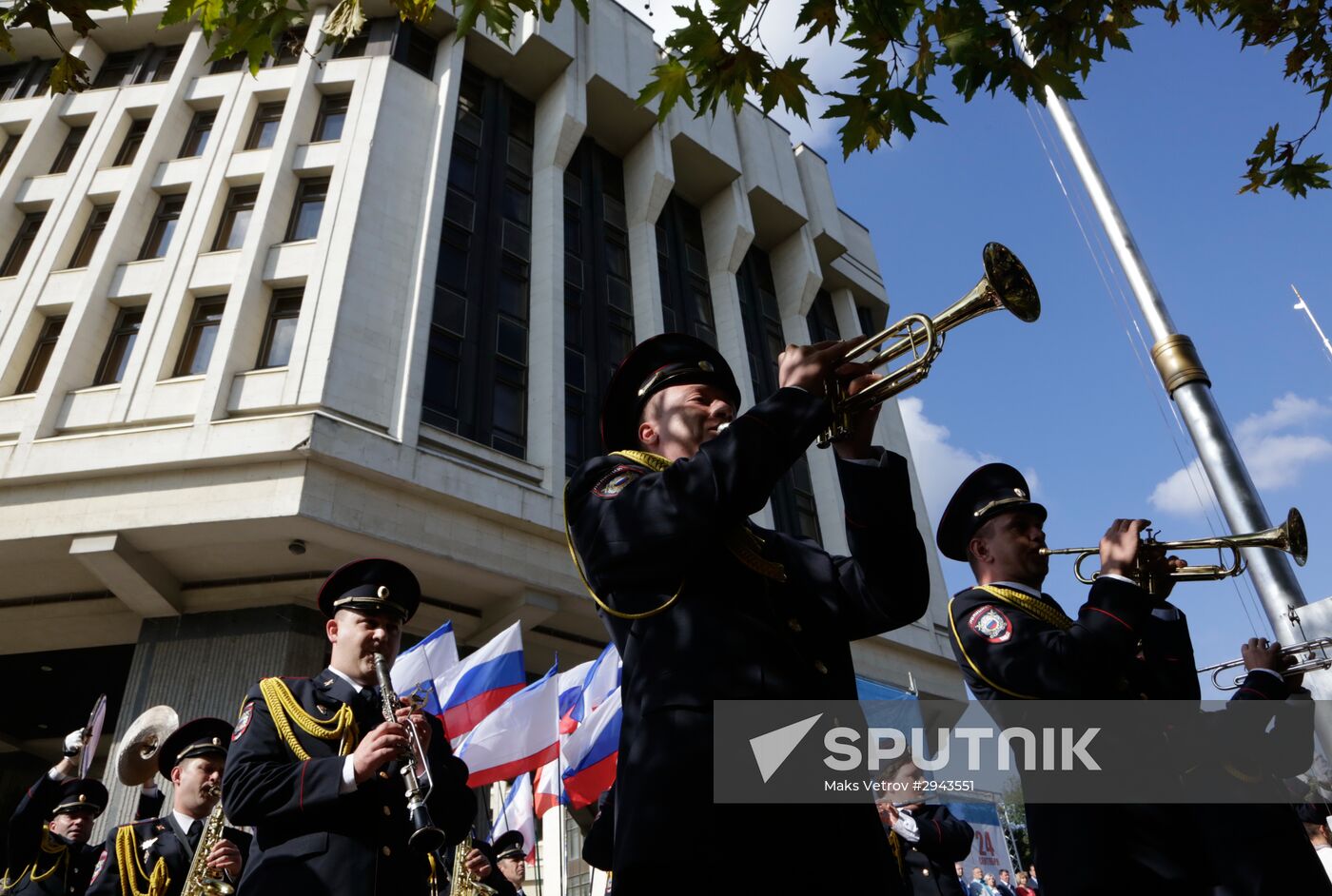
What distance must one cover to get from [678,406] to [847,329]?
3025 cm

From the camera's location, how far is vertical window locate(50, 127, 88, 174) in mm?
21281

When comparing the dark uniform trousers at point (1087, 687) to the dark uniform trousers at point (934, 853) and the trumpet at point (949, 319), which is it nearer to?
the trumpet at point (949, 319)

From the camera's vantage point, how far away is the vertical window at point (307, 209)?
19359 mm

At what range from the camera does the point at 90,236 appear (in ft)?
66.1

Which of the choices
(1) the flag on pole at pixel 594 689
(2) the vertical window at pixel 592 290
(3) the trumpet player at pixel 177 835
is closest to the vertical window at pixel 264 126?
(2) the vertical window at pixel 592 290

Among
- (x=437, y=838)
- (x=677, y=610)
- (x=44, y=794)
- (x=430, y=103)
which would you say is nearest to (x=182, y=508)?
(x=44, y=794)

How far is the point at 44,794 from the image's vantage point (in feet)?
21.2

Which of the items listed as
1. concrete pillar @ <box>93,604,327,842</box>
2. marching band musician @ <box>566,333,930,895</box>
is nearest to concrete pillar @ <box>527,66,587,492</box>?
concrete pillar @ <box>93,604,327,842</box>

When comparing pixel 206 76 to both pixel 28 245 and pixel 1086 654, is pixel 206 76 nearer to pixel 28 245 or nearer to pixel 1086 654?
pixel 28 245

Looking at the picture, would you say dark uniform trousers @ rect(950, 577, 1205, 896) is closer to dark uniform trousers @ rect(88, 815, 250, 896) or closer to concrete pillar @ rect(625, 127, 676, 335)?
dark uniform trousers @ rect(88, 815, 250, 896)

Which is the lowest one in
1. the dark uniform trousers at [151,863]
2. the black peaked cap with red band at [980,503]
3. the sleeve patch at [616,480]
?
the dark uniform trousers at [151,863]

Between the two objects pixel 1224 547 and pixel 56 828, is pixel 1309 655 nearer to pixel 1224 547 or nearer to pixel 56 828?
pixel 1224 547

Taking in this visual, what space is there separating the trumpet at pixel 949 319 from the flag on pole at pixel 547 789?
9270 millimetres

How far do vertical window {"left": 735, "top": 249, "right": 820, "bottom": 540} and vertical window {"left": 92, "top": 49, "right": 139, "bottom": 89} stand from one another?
18123 millimetres
